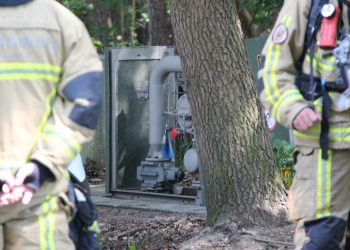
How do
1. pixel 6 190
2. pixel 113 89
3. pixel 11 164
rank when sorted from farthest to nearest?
pixel 113 89
pixel 11 164
pixel 6 190

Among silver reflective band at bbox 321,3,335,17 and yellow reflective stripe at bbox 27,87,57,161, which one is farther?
silver reflective band at bbox 321,3,335,17

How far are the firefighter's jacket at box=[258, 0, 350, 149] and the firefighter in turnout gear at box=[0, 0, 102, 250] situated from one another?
3.35 feet

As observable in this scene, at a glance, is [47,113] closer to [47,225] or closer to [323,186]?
[47,225]

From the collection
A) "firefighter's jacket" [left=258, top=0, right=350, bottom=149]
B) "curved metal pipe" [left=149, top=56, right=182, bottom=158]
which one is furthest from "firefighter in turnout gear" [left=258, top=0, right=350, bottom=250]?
"curved metal pipe" [left=149, top=56, right=182, bottom=158]

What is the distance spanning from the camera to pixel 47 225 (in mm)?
3910

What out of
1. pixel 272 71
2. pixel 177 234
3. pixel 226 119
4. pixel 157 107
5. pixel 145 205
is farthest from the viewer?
pixel 157 107

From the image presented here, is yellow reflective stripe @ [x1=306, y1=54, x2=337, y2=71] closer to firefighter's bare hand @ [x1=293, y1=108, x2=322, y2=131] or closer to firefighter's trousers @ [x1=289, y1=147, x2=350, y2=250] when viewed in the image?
firefighter's bare hand @ [x1=293, y1=108, x2=322, y2=131]

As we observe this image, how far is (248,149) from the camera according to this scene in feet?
24.5

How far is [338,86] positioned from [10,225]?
5.57ft

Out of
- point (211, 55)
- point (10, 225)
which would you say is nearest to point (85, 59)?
point (10, 225)

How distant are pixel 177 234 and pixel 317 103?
352cm

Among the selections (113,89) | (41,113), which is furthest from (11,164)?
(113,89)

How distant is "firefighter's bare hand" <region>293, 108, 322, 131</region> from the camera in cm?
443

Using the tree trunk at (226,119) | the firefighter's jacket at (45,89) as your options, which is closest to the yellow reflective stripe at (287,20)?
the firefighter's jacket at (45,89)
